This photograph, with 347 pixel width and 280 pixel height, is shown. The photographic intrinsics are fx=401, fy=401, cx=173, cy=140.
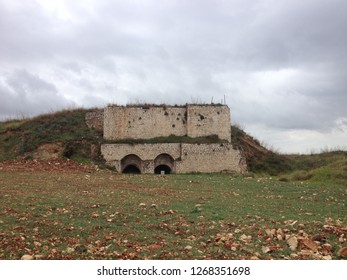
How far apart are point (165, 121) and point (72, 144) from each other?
766 cm

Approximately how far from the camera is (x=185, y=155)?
3116 centimetres

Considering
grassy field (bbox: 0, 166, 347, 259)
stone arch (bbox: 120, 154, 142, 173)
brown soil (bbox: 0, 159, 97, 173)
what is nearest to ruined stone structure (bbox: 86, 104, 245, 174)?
stone arch (bbox: 120, 154, 142, 173)

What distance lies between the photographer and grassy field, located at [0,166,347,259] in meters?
7.04

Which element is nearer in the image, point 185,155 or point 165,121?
point 185,155

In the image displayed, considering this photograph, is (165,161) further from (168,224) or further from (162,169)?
(168,224)

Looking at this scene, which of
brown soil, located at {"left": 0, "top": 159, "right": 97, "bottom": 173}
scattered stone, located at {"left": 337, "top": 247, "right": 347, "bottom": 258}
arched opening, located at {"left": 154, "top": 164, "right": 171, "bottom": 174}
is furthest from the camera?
arched opening, located at {"left": 154, "top": 164, "right": 171, "bottom": 174}

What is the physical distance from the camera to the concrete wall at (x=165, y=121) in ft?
107

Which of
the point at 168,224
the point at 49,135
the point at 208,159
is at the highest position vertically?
the point at 49,135

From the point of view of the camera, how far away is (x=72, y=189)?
16.5m

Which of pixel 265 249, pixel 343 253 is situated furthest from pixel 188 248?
pixel 343 253

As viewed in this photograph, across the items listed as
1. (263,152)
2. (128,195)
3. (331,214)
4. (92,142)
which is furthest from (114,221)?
(263,152)

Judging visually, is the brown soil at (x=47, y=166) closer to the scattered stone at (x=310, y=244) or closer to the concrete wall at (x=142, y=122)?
the concrete wall at (x=142, y=122)

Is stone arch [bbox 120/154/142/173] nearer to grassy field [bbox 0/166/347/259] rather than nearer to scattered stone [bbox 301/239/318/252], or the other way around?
grassy field [bbox 0/166/347/259]

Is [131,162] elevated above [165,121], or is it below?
below
